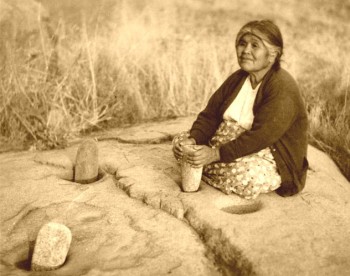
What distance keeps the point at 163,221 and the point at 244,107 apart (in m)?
0.96

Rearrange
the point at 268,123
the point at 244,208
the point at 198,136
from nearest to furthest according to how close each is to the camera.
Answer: the point at 268,123
the point at 244,208
the point at 198,136

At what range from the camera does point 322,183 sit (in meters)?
3.56

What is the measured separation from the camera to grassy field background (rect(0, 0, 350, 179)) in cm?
462

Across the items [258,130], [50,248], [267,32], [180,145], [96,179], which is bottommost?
[96,179]

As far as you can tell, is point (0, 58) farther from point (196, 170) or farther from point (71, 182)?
point (196, 170)

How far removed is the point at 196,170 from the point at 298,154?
69 centimetres

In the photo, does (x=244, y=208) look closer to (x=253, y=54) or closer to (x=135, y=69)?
(x=253, y=54)

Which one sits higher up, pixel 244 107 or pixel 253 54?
pixel 253 54

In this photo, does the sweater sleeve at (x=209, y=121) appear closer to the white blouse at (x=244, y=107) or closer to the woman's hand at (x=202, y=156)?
the white blouse at (x=244, y=107)

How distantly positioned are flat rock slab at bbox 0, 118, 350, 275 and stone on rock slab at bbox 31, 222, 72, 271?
6cm

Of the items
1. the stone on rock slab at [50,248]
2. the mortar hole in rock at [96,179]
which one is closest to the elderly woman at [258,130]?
the mortar hole in rock at [96,179]

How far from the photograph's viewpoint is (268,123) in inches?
119

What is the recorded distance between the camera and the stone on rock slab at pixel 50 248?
2479 millimetres

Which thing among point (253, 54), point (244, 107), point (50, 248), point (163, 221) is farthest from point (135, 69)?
point (50, 248)
